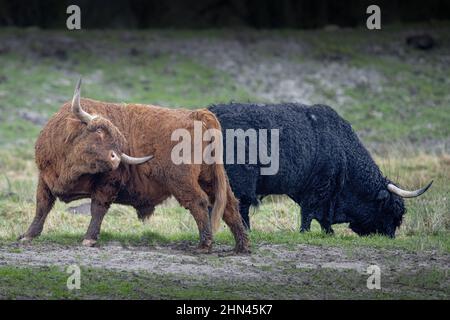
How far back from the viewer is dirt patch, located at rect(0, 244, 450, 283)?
12.5 meters

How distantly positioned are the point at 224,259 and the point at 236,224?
0.64 metres

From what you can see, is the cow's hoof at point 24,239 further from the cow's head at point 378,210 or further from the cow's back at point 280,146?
the cow's head at point 378,210

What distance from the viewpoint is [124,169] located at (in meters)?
13.8

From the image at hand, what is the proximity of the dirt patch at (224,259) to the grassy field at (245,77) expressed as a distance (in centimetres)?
592

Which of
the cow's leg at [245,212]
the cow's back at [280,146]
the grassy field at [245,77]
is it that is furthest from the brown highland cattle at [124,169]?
the grassy field at [245,77]

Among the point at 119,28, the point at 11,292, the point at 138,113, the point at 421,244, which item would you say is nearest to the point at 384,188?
the point at 421,244

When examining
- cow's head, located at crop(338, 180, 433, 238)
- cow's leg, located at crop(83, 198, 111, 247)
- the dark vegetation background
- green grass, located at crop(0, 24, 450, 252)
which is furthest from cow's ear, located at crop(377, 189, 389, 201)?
the dark vegetation background

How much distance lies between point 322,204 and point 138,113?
308 cm

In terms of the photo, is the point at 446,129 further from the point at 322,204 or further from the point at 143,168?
the point at 143,168

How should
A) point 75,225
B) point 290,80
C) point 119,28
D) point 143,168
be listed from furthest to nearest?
point 119,28 → point 290,80 → point 75,225 → point 143,168

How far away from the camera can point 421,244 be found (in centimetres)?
1413

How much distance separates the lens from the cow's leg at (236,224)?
1362 cm

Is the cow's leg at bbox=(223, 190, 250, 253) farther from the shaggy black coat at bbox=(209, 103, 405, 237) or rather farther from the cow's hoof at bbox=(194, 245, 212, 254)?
the shaggy black coat at bbox=(209, 103, 405, 237)
